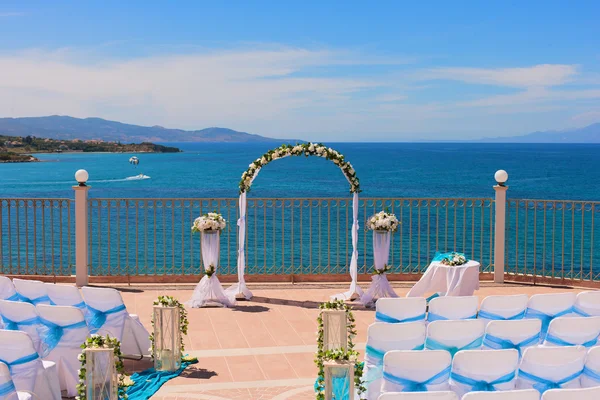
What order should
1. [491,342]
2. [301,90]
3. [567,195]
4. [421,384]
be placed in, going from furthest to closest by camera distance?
[301,90], [567,195], [491,342], [421,384]

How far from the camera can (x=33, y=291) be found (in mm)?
7680

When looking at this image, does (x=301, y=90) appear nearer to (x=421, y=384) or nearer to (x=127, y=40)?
(x=127, y=40)

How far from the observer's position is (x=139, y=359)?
8000 mm

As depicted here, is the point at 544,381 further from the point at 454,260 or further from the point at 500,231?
the point at 500,231

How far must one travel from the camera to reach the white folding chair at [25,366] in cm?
586

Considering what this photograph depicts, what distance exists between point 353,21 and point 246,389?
6163cm

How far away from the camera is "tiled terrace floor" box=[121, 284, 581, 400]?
279 inches

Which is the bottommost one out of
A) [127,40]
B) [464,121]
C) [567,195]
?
[567,195]

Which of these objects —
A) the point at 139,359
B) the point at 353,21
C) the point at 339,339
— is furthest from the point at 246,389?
the point at 353,21

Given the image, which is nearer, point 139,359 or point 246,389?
point 246,389

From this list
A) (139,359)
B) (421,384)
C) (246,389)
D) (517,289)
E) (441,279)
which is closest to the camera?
(421,384)

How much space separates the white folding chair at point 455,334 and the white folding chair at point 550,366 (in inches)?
24.6

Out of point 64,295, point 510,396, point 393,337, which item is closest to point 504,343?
point 393,337

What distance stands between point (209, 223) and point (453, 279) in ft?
11.0
